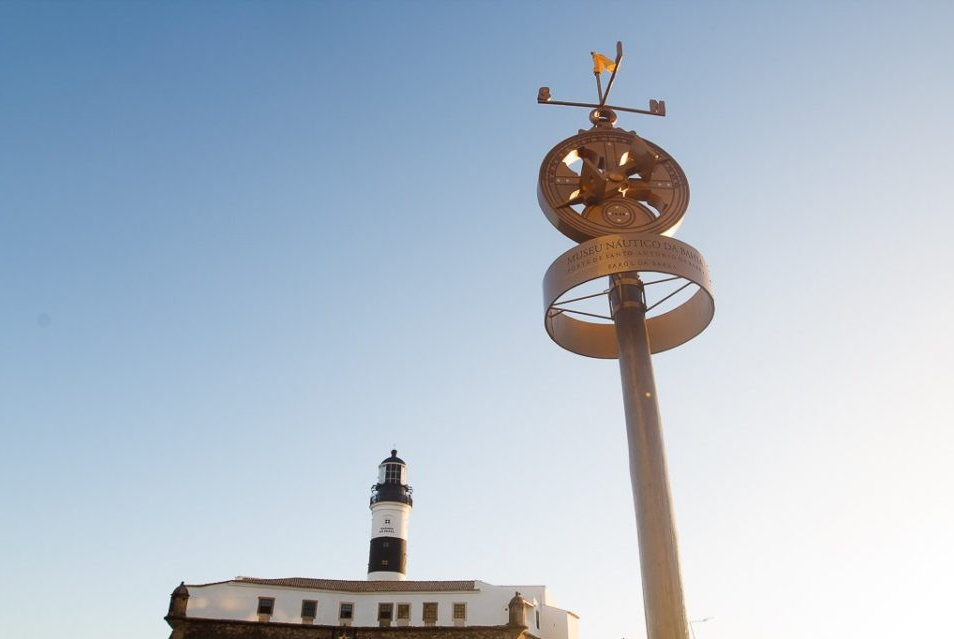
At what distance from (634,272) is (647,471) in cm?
392

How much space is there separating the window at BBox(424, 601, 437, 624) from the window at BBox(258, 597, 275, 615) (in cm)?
825

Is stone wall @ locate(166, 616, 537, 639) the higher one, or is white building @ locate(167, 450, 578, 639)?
white building @ locate(167, 450, 578, 639)

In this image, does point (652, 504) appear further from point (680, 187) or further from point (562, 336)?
point (680, 187)

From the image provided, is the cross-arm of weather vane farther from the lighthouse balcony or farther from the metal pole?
the lighthouse balcony

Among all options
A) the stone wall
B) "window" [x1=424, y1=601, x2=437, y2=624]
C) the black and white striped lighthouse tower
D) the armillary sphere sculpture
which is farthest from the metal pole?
the black and white striped lighthouse tower

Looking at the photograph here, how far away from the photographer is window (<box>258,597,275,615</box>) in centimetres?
4131

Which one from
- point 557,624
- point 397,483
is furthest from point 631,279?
point 397,483

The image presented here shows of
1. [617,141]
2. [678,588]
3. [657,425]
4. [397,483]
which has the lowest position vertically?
[678,588]

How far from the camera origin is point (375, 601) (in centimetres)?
4284

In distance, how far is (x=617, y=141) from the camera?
56.9ft

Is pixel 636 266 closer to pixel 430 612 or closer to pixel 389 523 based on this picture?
pixel 430 612

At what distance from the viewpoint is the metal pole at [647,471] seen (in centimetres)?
1246

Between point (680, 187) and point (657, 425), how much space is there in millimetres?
5834

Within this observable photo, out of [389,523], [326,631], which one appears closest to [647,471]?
[326,631]
